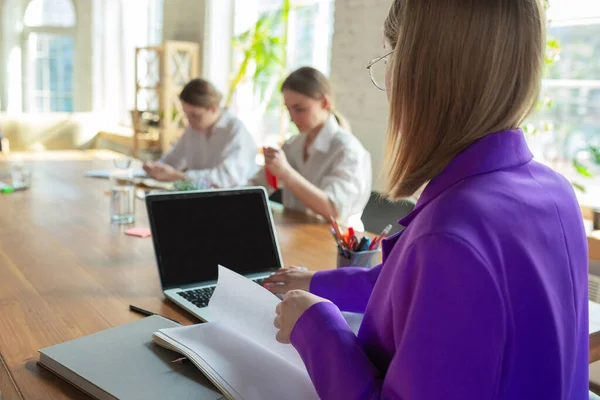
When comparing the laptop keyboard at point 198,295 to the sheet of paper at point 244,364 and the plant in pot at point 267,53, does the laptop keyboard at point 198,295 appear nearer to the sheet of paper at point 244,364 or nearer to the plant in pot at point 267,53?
the sheet of paper at point 244,364

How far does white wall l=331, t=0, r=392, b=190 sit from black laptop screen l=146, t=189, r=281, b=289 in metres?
2.29

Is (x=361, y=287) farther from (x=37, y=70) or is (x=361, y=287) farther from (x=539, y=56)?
(x=37, y=70)

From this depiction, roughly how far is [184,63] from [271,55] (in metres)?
1.22

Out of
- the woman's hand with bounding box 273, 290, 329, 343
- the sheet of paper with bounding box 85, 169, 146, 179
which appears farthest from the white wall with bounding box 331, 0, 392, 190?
the woman's hand with bounding box 273, 290, 329, 343

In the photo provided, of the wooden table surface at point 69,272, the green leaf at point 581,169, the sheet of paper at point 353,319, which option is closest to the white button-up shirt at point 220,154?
the wooden table surface at point 69,272

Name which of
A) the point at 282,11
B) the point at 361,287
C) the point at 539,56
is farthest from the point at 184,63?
the point at 539,56

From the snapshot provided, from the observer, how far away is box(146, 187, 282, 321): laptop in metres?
1.31

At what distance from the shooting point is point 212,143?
337cm

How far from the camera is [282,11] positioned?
486 centimetres

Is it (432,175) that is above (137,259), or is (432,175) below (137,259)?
above

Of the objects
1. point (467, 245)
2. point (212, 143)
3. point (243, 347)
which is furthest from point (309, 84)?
point (467, 245)

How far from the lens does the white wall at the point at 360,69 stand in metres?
3.71

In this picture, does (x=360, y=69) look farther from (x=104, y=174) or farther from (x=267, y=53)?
(x=104, y=174)

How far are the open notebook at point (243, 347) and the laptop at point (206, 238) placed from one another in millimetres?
209
